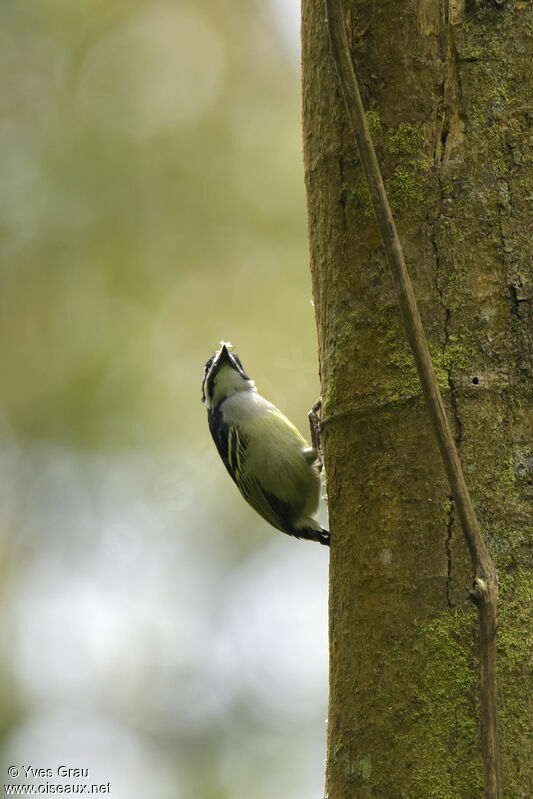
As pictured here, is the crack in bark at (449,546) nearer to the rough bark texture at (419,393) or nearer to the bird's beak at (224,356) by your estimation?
the rough bark texture at (419,393)

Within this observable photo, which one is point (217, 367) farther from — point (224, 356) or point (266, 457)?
point (266, 457)

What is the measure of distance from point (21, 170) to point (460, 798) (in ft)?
30.5

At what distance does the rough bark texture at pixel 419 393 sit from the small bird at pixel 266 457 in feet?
7.95

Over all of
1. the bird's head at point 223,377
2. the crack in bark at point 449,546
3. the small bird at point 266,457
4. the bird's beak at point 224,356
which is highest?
the bird's beak at point 224,356

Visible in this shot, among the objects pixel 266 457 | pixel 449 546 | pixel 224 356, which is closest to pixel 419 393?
pixel 449 546

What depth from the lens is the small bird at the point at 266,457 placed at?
5.09 meters

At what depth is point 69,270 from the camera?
32.7 feet

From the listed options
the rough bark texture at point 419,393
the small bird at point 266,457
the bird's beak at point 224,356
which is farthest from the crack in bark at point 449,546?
the bird's beak at point 224,356

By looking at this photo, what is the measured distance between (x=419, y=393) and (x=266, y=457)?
2836mm

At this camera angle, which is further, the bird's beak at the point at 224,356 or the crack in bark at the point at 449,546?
the bird's beak at the point at 224,356

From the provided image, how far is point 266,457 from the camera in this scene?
5.12 metres

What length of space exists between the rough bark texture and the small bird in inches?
95.4

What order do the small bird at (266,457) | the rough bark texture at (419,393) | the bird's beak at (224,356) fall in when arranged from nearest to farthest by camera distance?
the rough bark texture at (419,393)
the small bird at (266,457)
the bird's beak at (224,356)

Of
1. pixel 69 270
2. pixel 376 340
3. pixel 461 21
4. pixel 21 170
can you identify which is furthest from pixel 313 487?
pixel 21 170
